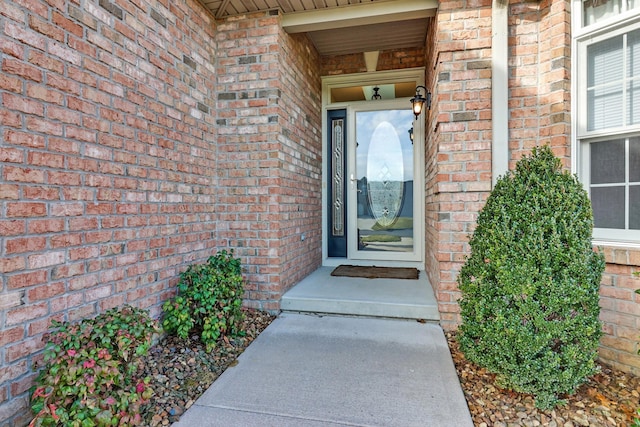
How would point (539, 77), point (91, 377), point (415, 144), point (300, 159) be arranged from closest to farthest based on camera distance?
1. point (91, 377)
2. point (539, 77)
3. point (300, 159)
4. point (415, 144)

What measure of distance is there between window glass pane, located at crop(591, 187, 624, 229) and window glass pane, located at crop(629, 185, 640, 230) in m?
0.04

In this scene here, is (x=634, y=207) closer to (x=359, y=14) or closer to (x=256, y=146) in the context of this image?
(x=359, y=14)

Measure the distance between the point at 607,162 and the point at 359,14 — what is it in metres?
2.36

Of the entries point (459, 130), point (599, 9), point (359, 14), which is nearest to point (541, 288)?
point (459, 130)

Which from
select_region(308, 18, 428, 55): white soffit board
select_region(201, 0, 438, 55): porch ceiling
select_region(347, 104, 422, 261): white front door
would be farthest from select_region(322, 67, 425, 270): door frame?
select_region(201, 0, 438, 55): porch ceiling

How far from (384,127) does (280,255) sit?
8.20 ft

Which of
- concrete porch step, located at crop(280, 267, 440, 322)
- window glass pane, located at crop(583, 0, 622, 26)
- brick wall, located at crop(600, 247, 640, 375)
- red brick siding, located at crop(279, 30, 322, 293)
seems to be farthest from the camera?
red brick siding, located at crop(279, 30, 322, 293)

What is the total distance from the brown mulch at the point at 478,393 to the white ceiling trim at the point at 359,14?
9.47 feet

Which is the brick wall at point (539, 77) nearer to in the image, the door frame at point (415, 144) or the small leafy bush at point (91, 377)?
the door frame at point (415, 144)

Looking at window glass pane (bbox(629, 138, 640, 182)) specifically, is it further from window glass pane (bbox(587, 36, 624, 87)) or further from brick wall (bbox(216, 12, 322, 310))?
brick wall (bbox(216, 12, 322, 310))

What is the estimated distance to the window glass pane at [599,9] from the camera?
2359mm

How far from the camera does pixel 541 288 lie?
6.03 ft

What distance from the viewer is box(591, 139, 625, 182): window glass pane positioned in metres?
2.39

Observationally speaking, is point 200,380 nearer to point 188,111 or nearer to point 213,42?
point 188,111
